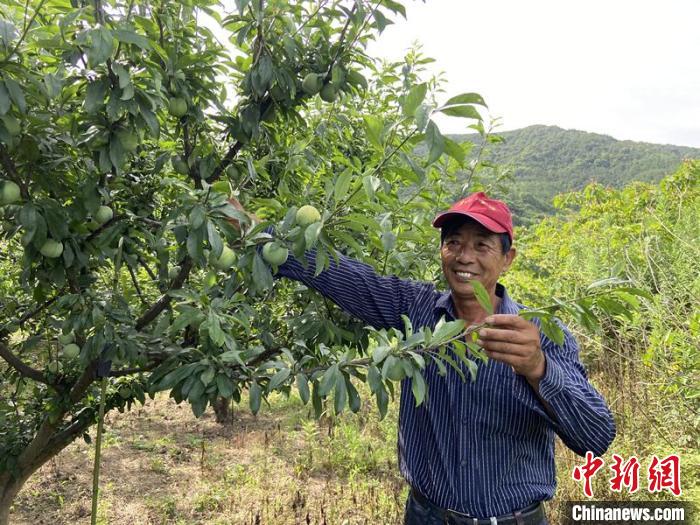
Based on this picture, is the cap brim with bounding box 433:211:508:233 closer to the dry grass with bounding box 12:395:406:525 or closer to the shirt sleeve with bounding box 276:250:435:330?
the shirt sleeve with bounding box 276:250:435:330

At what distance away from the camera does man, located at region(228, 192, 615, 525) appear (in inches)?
53.0

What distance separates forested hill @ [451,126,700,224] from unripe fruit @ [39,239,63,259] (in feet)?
88.3

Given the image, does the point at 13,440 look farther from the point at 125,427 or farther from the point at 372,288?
the point at 125,427

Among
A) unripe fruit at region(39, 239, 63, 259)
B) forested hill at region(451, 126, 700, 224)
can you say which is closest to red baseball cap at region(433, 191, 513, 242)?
unripe fruit at region(39, 239, 63, 259)

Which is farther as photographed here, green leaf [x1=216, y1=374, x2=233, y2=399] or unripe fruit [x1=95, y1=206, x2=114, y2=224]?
unripe fruit [x1=95, y1=206, x2=114, y2=224]

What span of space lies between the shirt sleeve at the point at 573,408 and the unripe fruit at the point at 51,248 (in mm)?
1166

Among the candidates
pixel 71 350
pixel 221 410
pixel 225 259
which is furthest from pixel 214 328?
pixel 221 410

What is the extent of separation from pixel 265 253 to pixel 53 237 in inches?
23.1

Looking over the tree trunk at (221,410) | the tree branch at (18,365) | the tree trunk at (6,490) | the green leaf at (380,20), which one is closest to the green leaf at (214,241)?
the green leaf at (380,20)

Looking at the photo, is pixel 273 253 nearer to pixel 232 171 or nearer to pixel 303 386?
pixel 303 386

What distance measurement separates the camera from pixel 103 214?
54.8 inches

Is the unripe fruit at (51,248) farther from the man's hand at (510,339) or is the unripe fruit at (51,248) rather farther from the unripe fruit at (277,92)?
the man's hand at (510,339)

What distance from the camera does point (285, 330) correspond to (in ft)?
6.72

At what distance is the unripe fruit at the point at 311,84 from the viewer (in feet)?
4.54
